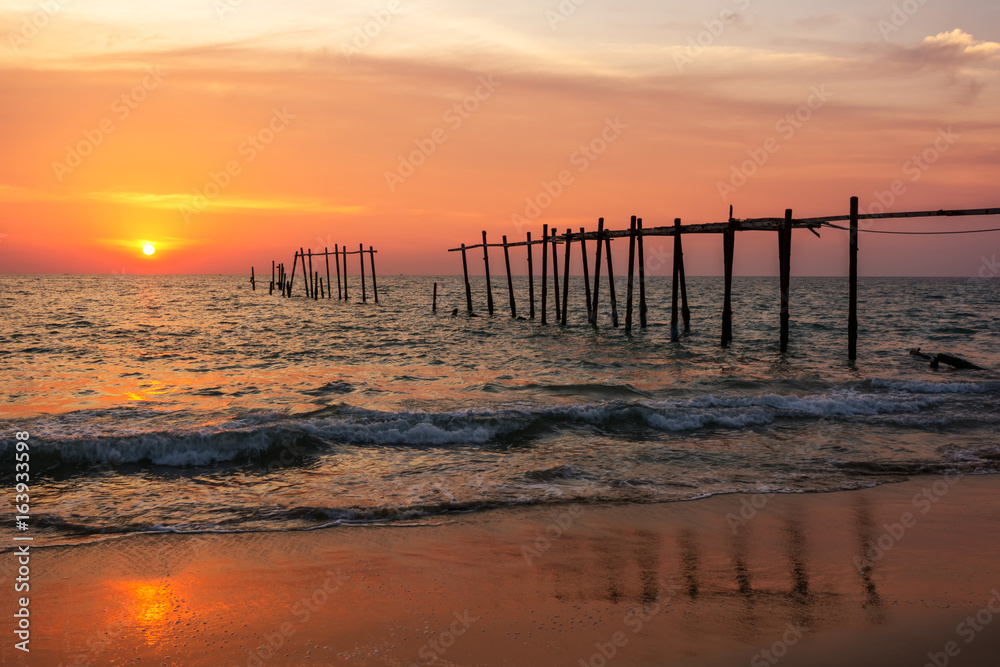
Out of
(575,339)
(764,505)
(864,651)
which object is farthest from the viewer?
(575,339)

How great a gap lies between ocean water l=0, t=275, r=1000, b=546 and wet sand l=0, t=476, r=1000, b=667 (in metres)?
0.79

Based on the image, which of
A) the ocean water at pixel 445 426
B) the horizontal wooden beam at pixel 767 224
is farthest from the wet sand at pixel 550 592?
the horizontal wooden beam at pixel 767 224

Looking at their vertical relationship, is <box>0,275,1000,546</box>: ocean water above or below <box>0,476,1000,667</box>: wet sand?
below

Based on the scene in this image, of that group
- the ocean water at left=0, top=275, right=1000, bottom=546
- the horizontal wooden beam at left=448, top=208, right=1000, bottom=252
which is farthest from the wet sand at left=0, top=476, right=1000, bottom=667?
the horizontal wooden beam at left=448, top=208, right=1000, bottom=252

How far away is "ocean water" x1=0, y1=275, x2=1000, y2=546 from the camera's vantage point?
722 centimetres

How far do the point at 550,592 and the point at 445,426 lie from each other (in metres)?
6.20

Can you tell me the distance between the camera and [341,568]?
5.23 meters

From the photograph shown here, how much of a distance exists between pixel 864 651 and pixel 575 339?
21.1m

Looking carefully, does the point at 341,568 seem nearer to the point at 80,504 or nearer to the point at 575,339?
the point at 80,504

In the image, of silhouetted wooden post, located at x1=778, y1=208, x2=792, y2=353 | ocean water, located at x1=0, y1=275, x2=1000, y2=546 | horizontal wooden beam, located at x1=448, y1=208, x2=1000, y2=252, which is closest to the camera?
ocean water, located at x1=0, y1=275, x2=1000, y2=546

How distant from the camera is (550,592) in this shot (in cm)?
475

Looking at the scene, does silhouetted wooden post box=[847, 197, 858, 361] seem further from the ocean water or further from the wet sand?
the wet sand

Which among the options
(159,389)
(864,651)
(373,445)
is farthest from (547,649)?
(159,389)

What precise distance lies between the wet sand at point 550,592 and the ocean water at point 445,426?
79 cm
